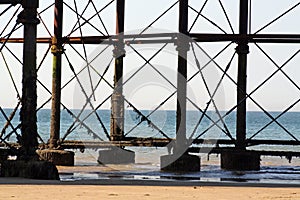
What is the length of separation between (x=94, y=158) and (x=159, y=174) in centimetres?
736

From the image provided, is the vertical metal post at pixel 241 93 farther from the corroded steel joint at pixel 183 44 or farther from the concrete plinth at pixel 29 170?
the concrete plinth at pixel 29 170

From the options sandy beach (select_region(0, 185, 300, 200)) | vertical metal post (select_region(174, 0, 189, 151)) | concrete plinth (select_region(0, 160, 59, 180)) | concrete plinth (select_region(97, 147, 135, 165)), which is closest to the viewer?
sandy beach (select_region(0, 185, 300, 200))

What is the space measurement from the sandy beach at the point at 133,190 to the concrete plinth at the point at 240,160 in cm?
571

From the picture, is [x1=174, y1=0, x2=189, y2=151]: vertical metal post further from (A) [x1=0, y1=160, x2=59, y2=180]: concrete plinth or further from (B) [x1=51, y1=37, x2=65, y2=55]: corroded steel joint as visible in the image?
(A) [x1=0, y1=160, x2=59, y2=180]: concrete plinth

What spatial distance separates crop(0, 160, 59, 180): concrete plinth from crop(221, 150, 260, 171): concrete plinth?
6.38m

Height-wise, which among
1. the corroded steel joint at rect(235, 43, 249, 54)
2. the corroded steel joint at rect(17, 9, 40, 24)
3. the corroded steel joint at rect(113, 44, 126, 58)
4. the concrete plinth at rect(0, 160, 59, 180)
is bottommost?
the concrete plinth at rect(0, 160, 59, 180)

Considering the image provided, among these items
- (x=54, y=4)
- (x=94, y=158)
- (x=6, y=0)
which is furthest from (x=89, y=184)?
(x=94, y=158)

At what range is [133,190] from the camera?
14117 mm

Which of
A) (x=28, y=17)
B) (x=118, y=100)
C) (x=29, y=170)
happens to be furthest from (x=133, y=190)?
(x=118, y=100)

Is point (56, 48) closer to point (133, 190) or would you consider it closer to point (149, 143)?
point (149, 143)

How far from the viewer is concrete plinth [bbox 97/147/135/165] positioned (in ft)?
78.3

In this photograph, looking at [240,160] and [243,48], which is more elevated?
[243,48]

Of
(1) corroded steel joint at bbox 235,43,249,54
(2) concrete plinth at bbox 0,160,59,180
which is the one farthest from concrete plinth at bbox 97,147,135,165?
(2) concrete plinth at bbox 0,160,59,180

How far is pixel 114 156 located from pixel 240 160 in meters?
3.64
